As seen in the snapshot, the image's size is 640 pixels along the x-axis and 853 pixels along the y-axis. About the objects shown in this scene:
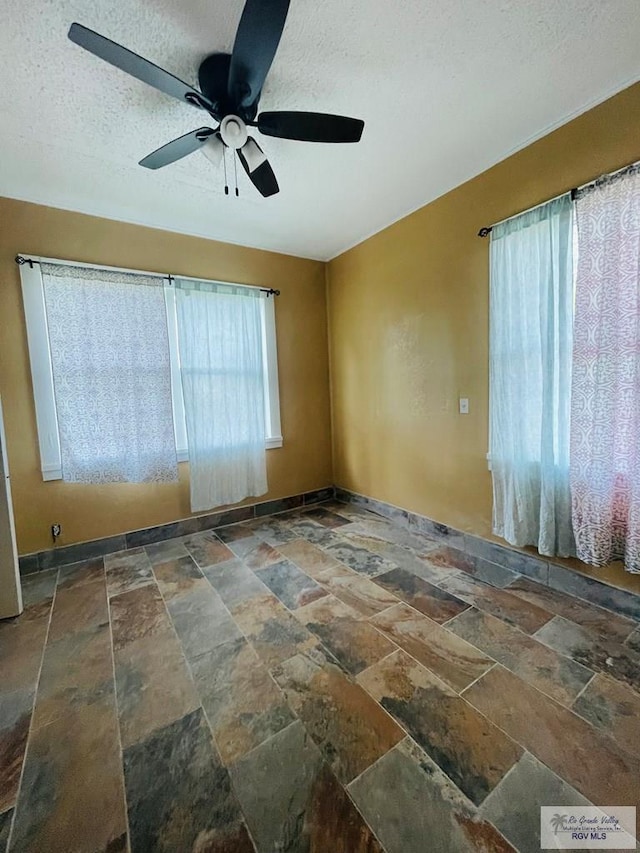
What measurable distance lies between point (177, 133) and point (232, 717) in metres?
2.86

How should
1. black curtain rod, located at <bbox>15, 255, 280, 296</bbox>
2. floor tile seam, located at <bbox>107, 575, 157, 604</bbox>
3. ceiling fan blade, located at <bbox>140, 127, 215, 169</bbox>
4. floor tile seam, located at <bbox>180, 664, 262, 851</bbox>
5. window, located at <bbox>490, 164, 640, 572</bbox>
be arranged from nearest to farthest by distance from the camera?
floor tile seam, located at <bbox>180, 664, 262, 851</bbox> → ceiling fan blade, located at <bbox>140, 127, 215, 169</bbox> → window, located at <bbox>490, 164, 640, 572</bbox> → floor tile seam, located at <bbox>107, 575, 157, 604</bbox> → black curtain rod, located at <bbox>15, 255, 280, 296</bbox>

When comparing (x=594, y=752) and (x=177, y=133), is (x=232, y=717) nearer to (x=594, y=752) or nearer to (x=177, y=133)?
(x=594, y=752)

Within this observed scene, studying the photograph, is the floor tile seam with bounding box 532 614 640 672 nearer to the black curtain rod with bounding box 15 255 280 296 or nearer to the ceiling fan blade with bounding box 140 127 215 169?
the ceiling fan blade with bounding box 140 127 215 169

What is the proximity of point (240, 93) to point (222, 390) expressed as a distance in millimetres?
2114

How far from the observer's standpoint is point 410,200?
268 cm

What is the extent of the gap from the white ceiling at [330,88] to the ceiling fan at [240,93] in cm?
17

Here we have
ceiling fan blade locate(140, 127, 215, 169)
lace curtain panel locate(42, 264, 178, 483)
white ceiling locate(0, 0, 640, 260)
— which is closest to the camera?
white ceiling locate(0, 0, 640, 260)

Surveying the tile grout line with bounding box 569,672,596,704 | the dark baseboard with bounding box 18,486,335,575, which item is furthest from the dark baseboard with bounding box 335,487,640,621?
the dark baseboard with bounding box 18,486,335,575

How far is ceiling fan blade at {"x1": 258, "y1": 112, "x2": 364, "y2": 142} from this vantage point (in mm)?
1485

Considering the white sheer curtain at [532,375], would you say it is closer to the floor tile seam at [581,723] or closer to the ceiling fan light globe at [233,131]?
the floor tile seam at [581,723]

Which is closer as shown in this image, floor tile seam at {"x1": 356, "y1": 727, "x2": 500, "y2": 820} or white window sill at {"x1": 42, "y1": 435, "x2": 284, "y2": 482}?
floor tile seam at {"x1": 356, "y1": 727, "x2": 500, "y2": 820}

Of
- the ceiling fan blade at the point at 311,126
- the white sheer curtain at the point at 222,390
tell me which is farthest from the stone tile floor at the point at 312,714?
the ceiling fan blade at the point at 311,126

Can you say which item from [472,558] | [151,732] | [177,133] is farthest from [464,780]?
[177,133]

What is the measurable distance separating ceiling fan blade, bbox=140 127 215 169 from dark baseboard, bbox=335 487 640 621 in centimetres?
295
